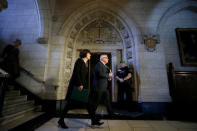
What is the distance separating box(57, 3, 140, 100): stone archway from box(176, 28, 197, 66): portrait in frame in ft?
5.63

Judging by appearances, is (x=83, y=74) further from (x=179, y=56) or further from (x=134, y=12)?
(x=179, y=56)

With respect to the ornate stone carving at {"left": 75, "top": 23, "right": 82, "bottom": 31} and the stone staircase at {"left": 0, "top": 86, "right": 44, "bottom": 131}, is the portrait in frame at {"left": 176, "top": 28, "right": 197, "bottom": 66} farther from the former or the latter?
the stone staircase at {"left": 0, "top": 86, "right": 44, "bottom": 131}

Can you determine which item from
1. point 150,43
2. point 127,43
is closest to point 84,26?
point 127,43

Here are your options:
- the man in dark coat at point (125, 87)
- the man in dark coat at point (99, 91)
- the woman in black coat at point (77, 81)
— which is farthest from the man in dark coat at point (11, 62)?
the man in dark coat at point (125, 87)

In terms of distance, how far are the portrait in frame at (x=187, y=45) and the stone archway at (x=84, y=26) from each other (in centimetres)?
172

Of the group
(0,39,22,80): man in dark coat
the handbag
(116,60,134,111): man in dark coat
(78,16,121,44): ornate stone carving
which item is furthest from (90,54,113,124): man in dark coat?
(0,39,22,80): man in dark coat

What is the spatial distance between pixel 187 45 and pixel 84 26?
4.08m

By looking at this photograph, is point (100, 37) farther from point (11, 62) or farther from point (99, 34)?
point (11, 62)

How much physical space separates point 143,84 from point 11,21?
5.50 meters

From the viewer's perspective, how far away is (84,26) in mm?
4043

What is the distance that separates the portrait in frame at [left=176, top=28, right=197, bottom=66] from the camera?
3.51 meters

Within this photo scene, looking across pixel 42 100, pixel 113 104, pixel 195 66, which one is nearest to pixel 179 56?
pixel 195 66

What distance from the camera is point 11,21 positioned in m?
3.79

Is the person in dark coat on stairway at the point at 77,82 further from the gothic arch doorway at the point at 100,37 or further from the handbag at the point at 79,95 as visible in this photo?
the gothic arch doorway at the point at 100,37
